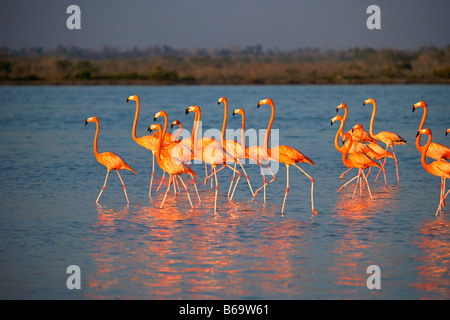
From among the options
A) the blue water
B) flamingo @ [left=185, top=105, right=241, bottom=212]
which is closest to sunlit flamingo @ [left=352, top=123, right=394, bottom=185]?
the blue water

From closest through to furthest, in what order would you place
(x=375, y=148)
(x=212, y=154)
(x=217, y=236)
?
(x=217, y=236) < (x=212, y=154) < (x=375, y=148)

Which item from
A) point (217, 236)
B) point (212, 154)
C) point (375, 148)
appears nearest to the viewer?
point (217, 236)

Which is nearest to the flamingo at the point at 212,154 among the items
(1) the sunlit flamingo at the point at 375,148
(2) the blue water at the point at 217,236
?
(2) the blue water at the point at 217,236

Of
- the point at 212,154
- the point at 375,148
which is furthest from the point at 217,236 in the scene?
the point at 375,148

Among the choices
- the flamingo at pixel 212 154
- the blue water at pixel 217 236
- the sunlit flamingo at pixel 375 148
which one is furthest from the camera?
the sunlit flamingo at pixel 375 148

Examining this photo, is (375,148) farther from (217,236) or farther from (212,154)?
(217,236)

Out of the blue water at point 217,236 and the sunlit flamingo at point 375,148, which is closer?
the blue water at point 217,236

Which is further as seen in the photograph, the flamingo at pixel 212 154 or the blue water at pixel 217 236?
the flamingo at pixel 212 154

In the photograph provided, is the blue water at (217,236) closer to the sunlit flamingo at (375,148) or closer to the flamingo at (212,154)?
the sunlit flamingo at (375,148)

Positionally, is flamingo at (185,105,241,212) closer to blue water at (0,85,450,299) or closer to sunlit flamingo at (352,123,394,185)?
blue water at (0,85,450,299)

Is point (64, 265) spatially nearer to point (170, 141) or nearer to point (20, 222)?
point (20, 222)

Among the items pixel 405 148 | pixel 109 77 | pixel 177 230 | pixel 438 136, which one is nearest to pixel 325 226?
pixel 177 230

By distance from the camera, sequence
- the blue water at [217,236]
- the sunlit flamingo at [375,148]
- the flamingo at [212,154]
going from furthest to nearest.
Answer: the sunlit flamingo at [375,148] < the flamingo at [212,154] < the blue water at [217,236]

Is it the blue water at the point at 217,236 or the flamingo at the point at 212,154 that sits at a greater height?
the flamingo at the point at 212,154
